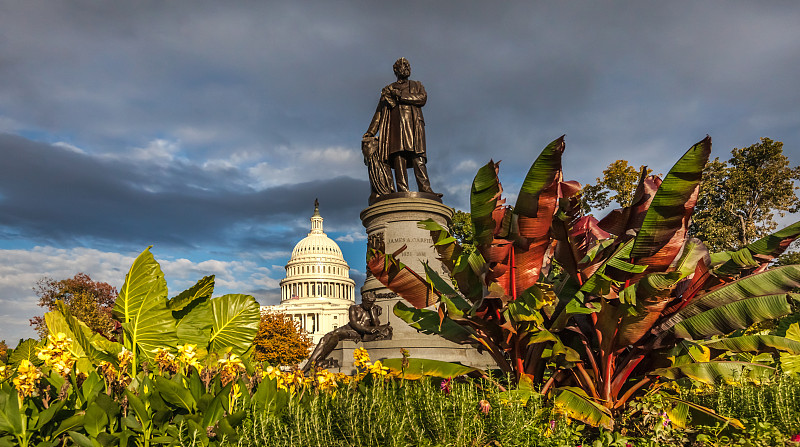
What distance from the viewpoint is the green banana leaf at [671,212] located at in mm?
→ 5848

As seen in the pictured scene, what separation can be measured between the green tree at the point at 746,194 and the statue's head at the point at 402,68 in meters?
20.6

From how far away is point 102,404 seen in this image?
14.1ft

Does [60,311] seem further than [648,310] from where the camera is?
Yes

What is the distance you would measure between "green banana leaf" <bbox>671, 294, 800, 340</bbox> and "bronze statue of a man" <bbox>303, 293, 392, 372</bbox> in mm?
7191

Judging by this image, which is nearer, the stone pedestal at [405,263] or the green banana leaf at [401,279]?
the green banana leaf at [401,279]

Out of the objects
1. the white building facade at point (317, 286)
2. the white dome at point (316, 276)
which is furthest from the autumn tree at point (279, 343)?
the white dome at point (316, 276)

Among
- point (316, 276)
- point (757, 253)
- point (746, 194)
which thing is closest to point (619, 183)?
point (746, 194)

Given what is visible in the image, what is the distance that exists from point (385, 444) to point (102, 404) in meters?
2.34

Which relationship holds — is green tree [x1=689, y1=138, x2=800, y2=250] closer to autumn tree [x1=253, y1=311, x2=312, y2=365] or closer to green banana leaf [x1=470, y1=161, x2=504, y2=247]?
green banana leaf [x1=470, y1=161, x2=504, y2=247]

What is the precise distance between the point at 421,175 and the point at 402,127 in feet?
4.66

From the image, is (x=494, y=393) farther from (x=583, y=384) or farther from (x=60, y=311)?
(x=60, y=311)

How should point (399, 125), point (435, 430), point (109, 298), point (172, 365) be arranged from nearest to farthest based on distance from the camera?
point (435, 430) → point (172, 365) → point (399, 125) → point (109, 298)

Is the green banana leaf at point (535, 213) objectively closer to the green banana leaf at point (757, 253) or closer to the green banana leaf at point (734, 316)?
the green banana leaf at point (734, 316)

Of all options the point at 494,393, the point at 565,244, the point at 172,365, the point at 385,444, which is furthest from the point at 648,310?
the point at 172,365
